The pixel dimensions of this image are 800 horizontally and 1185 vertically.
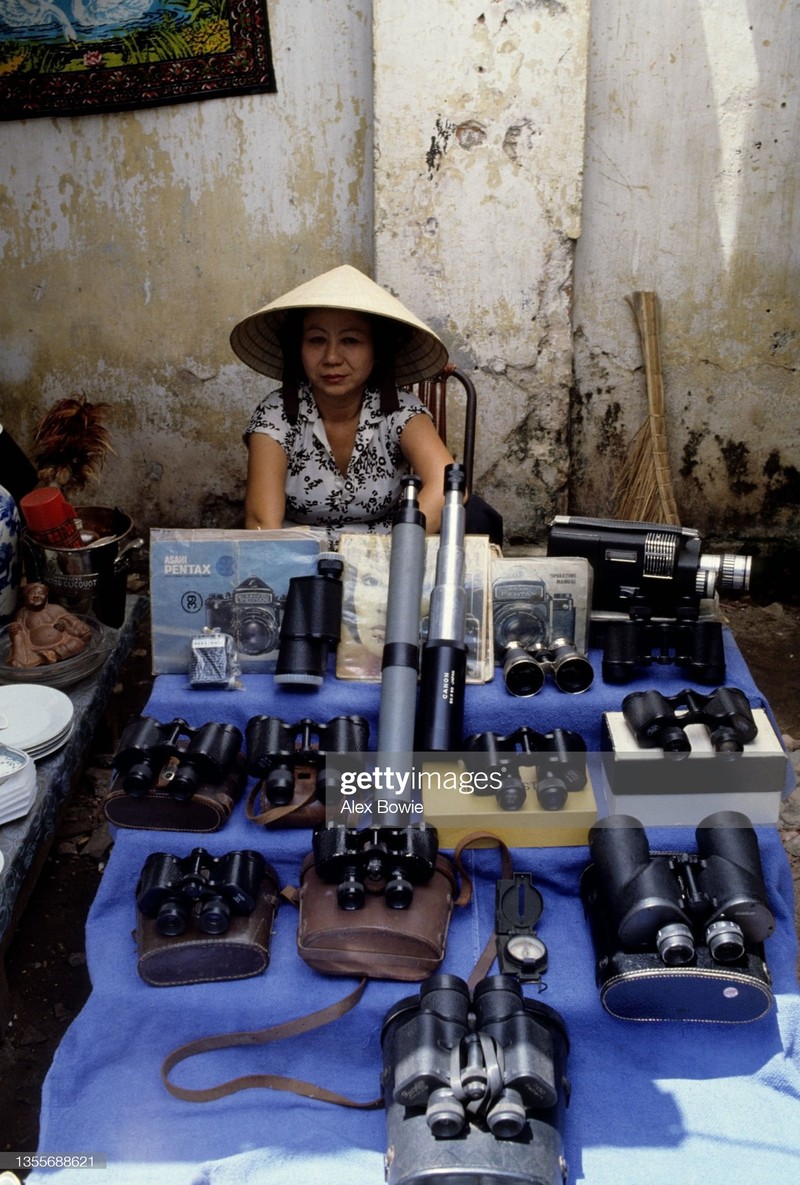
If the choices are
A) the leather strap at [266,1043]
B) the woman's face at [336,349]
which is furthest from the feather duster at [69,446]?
the leather strap at [266,1043]

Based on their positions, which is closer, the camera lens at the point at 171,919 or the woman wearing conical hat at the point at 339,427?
the camera lens at the point at 171,919

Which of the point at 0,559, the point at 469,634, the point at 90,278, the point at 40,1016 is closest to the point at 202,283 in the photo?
the point at 90,278

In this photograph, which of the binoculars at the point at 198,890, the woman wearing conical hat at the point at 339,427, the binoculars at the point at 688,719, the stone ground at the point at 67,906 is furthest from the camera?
the woman wearing conical hat at the point at 339,427

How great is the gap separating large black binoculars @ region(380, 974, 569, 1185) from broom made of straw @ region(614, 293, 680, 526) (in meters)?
2.79

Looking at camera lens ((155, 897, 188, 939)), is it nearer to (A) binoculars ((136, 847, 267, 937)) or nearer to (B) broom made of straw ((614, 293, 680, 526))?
(A) binoculars ((136, 847, 267, 937))

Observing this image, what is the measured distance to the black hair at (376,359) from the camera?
3.29 meters

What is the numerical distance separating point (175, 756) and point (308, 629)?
1.60ft

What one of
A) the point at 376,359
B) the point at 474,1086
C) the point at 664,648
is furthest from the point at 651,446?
the point at 474,1086

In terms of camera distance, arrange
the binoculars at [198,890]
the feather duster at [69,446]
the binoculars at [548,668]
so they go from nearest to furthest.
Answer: the binoculars at [198,890]
the binoculars at [548,668]
the feather duster at [69,446]

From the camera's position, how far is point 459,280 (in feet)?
13.3

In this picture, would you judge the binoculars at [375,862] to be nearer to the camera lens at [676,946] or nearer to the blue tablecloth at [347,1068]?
the blue tablecloth at [347,1068]

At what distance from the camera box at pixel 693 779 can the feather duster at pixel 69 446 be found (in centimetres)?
218

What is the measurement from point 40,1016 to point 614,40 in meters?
4.12

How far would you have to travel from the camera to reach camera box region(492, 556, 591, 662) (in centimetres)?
264
